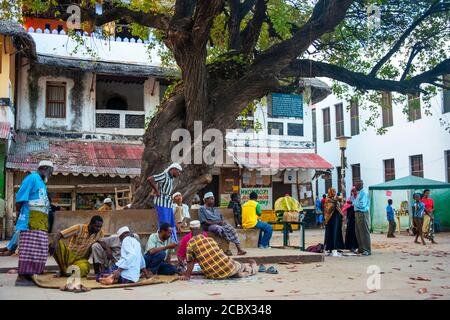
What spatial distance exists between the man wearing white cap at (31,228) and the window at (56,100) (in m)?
13.2

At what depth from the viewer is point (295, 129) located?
24.2m

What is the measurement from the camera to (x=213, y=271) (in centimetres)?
782

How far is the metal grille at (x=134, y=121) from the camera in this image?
2114 cm

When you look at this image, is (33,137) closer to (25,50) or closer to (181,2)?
(25,50)

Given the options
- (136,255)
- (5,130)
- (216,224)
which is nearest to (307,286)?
(136,255)

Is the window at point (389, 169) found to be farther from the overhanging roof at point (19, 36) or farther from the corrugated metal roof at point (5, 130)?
the corrugated metal roof at point (5, 130)

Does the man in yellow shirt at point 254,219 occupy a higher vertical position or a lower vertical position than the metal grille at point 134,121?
lower

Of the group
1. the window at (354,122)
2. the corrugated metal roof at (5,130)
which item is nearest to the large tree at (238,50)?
the corrugated metal roof at (5,130)

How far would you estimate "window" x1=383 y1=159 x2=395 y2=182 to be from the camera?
26453 millimetres

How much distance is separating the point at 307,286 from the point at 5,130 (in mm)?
12270

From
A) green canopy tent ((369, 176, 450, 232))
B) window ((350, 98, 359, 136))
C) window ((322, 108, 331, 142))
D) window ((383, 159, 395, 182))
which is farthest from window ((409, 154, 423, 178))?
window ((322, 108, 331, 142))

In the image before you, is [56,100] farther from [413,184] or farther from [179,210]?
[413,184]

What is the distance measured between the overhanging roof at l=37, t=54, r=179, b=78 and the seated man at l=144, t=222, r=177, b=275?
11774mm

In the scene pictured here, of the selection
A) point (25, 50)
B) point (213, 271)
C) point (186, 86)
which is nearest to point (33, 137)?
point (25, 50)
